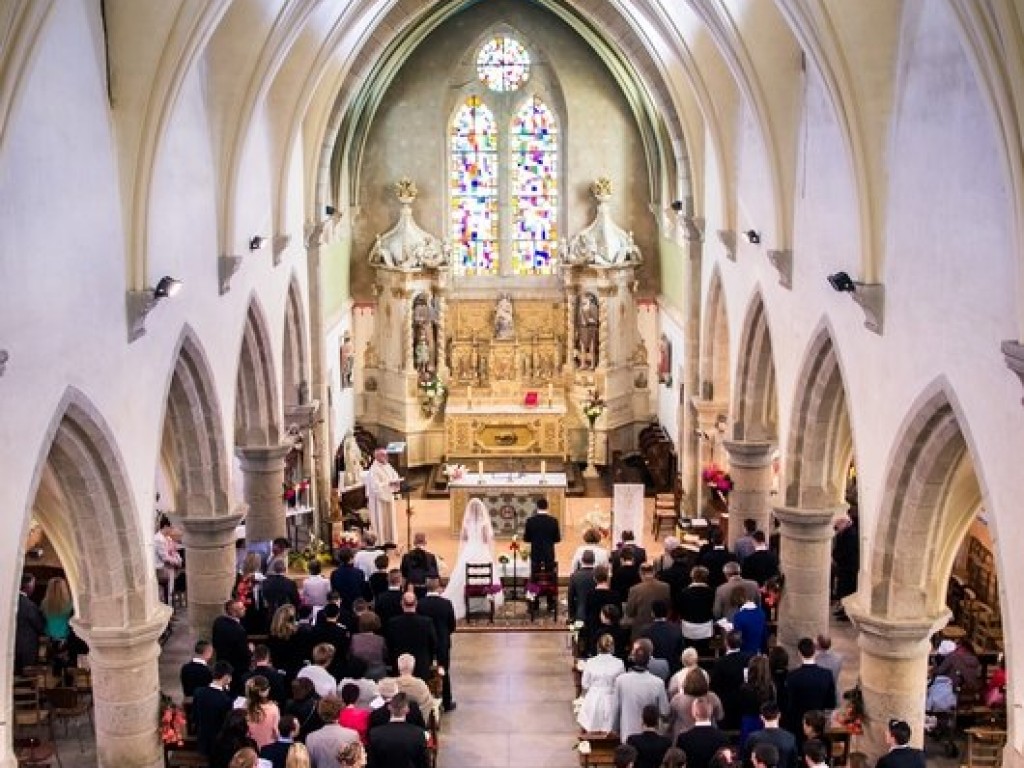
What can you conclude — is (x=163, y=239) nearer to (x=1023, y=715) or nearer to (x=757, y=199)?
(x=757, y=199)

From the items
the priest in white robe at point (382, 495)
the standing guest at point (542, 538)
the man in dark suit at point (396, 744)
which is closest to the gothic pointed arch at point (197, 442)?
the standing guest at point (542, 538)

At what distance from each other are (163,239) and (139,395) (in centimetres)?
182

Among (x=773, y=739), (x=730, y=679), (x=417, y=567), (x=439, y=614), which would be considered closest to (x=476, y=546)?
(x=417, y=567)

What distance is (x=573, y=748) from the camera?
18000mm

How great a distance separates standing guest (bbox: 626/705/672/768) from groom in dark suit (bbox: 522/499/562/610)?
8182 mm

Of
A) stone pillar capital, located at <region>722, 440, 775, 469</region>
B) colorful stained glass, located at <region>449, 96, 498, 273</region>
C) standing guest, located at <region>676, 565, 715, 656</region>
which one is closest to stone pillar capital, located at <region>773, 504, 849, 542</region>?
standing guest, located at <region>676, 565, 715, 656</region>

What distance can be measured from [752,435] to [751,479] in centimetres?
65

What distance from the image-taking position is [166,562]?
74.0ft

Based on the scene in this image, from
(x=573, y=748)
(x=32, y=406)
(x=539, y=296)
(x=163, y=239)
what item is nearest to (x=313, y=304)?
(x=539, y=296)

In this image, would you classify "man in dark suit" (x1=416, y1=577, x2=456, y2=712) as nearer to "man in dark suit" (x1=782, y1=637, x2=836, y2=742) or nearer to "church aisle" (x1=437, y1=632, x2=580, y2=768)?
"church aisle" (x1=437, y1=632, x2=580, y2=768)

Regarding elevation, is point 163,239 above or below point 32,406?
above

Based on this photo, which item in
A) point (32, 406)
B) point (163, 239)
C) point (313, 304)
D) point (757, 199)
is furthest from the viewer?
point (313, 304)

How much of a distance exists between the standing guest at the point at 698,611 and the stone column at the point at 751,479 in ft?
19.3

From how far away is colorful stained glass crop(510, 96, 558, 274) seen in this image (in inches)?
1326
